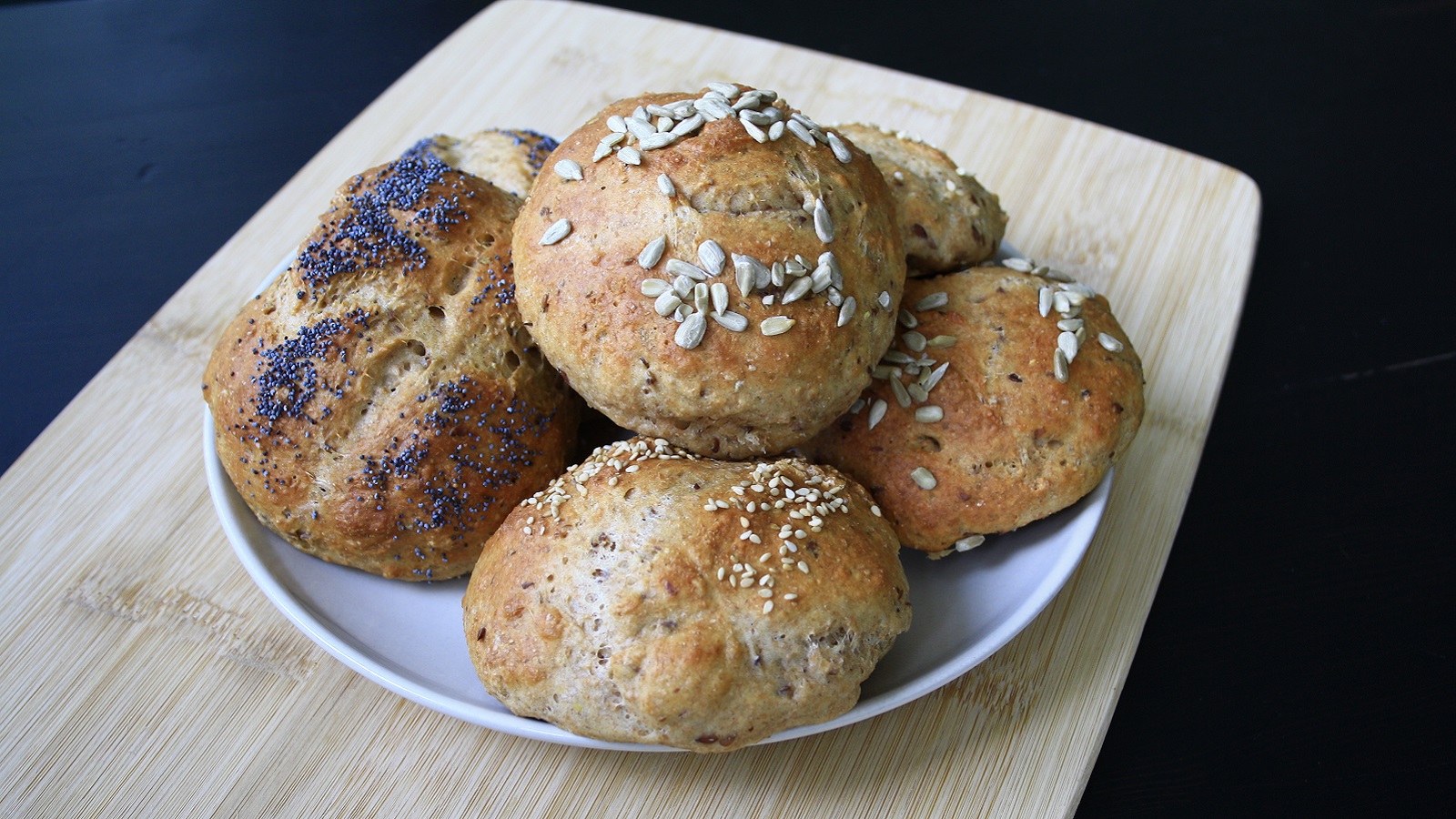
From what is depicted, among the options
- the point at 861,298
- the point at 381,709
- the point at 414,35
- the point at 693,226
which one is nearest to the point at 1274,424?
the point at 861,298

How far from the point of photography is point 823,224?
1.90 metres

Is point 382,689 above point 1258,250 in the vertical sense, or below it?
below

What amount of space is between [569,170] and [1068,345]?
101 centimetres

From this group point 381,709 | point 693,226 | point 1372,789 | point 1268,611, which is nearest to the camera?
point 693,226

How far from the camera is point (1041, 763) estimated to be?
2.12 meters

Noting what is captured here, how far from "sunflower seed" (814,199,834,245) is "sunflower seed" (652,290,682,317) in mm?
285

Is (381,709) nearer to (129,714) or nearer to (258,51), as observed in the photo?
(129,714)

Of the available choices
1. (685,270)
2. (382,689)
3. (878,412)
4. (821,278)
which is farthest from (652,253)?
(382,689)

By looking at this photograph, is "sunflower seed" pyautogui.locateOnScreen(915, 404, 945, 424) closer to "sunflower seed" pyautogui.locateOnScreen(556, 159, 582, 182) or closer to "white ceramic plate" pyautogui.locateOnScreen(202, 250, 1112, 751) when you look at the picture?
"white ceramic plate" pyautogui.locateOnScreen(202, 250, 1112, 751)

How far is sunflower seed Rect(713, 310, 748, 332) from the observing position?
181cm

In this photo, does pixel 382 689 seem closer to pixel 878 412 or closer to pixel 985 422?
pixel 878 412

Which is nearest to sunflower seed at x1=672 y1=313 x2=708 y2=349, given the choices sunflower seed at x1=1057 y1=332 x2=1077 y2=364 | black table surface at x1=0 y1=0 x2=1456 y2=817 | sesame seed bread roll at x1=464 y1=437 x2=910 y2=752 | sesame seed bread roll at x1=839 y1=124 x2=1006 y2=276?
sesame seed bread roll at x1=464 y1=437 x2=910 y2=752

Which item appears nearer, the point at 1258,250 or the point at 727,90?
the point at 727,90

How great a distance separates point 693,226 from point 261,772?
1.34 m
